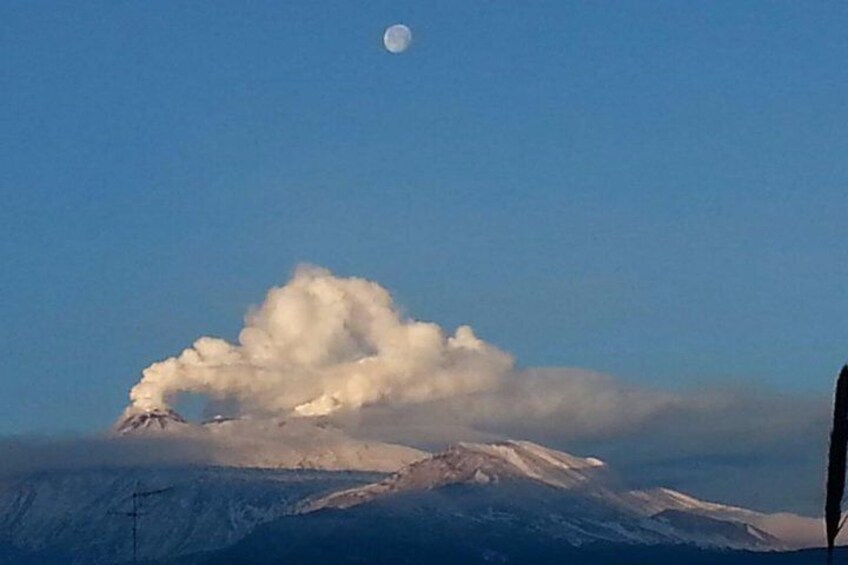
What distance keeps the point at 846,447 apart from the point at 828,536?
98cm

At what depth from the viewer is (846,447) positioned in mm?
21344

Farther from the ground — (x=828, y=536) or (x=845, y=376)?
(x=845, y=376)

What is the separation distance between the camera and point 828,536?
20875 mm

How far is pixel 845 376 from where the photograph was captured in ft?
69.1

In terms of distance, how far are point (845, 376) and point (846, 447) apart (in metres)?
0.77

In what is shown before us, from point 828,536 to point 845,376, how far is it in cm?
156
